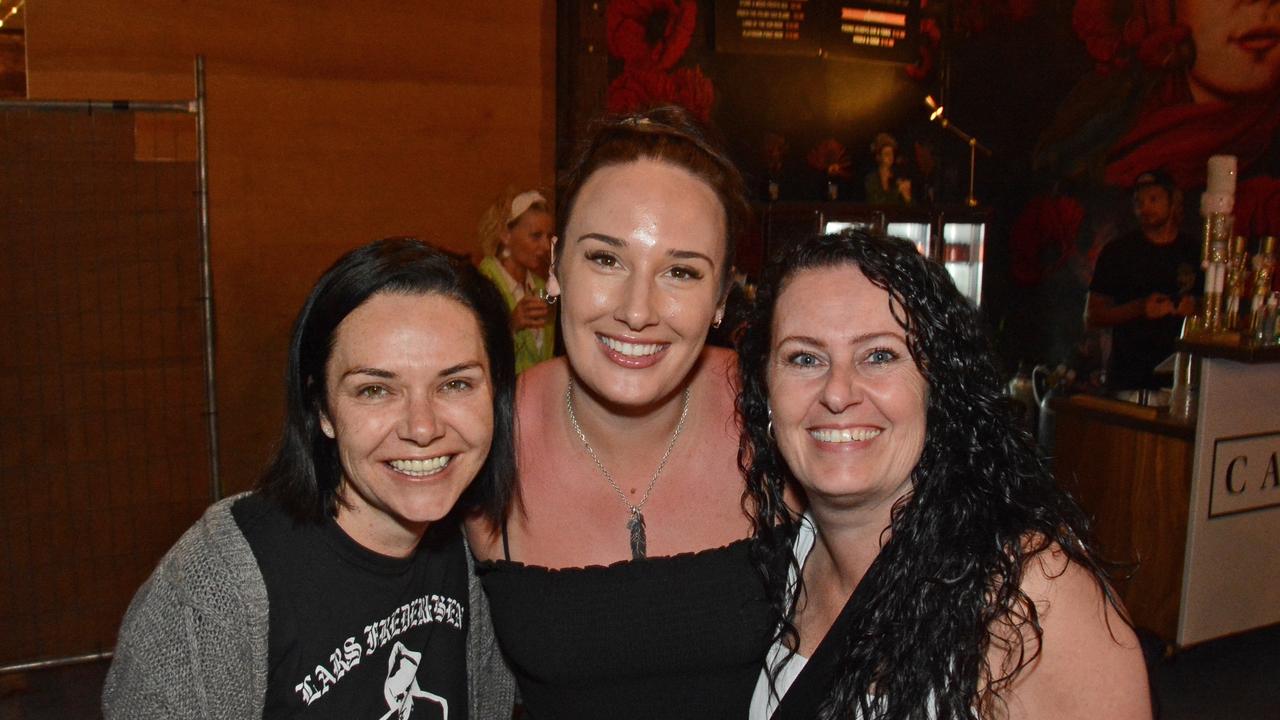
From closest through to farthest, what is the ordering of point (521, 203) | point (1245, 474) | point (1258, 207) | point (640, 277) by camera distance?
point (640, 277) → point (1245, 474) → point (521, 203) → point (1258, 207)

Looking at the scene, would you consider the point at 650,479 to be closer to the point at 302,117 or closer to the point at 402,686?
the point at 402,686

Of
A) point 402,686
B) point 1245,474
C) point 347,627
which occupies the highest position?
point 347,627

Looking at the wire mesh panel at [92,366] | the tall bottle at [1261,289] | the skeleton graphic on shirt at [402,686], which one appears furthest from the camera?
the tall bottle at [1261,289]

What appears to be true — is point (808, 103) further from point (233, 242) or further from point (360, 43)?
point (233, 242)

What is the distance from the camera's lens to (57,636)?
12.4 feet

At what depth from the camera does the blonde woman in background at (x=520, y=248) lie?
4.41 meters

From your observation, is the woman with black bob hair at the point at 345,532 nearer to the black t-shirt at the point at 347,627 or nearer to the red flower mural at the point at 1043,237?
the black t-shirt at the point at 347,627

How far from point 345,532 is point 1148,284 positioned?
5985 mm

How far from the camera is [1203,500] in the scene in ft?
13.6

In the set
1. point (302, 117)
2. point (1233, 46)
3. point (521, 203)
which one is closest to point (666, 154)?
point (521, 203)

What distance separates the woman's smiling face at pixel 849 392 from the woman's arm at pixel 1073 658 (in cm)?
27

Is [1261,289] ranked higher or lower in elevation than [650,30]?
lower

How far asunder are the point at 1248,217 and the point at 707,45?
3624 millimetres

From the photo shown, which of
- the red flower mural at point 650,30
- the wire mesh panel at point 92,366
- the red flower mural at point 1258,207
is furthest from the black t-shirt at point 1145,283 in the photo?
the wire mesh panel at point 92,366
